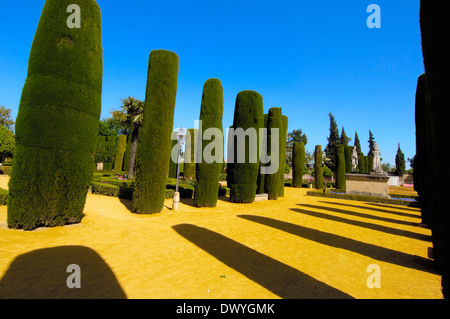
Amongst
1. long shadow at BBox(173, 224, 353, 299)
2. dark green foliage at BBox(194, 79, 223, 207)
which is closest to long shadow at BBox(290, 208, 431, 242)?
dark green foliage at BBox(194, 79, 223, 207)

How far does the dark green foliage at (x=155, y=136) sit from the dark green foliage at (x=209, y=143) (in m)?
2.74

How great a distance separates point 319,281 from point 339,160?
Answer: 27.5 meters

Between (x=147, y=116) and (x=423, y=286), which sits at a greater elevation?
(x=147, y=116)

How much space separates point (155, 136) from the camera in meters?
9.88

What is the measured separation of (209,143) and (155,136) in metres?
3.70

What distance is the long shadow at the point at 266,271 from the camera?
3520 mm

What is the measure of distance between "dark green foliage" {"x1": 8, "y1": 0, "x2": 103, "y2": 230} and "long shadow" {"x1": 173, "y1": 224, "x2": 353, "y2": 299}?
4.35 meters

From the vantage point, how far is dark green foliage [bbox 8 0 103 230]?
19.8 ft

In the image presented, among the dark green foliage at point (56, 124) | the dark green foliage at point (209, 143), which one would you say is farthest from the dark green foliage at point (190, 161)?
the dark green foliage at point (56, 124)

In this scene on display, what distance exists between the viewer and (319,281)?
3.97 metres

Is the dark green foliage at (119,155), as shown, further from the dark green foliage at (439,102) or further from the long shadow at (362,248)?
the dark green foliage at (439,102)
